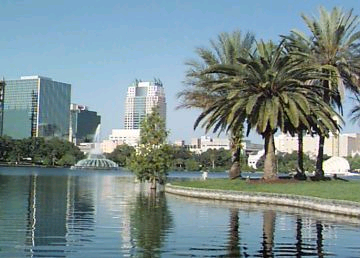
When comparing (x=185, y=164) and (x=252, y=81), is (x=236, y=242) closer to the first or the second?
(x=252, y=81)

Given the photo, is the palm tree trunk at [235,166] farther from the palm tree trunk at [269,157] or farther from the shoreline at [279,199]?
the shoreline at [279,199]

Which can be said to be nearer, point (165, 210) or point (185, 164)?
point (165, 210)

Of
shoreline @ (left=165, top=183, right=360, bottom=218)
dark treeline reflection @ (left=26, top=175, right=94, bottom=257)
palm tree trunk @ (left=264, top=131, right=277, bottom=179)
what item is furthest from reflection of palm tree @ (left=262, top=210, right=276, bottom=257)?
palm tree trunk @ (left=264, top=131, right=277, bottom=179)

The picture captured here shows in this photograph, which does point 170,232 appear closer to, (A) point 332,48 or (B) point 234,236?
(B) point 234,236

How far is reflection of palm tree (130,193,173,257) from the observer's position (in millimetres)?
14070

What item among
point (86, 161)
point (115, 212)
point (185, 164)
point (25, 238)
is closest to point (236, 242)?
point (25, 238)

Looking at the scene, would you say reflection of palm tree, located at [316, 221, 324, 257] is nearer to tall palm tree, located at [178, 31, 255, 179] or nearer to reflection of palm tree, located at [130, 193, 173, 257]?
reflection of palm tree, located at [130, 193, 173, 257]

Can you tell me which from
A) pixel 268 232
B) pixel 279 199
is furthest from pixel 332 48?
pixel 268 232

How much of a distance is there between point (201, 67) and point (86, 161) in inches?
4701

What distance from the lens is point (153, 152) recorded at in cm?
4362

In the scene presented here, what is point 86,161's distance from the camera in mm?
160375

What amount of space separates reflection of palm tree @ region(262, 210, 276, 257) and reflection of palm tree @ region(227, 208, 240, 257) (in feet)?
2.13

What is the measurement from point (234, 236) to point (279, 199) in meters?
12.9

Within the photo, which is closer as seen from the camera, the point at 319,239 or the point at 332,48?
the point at 319,239
